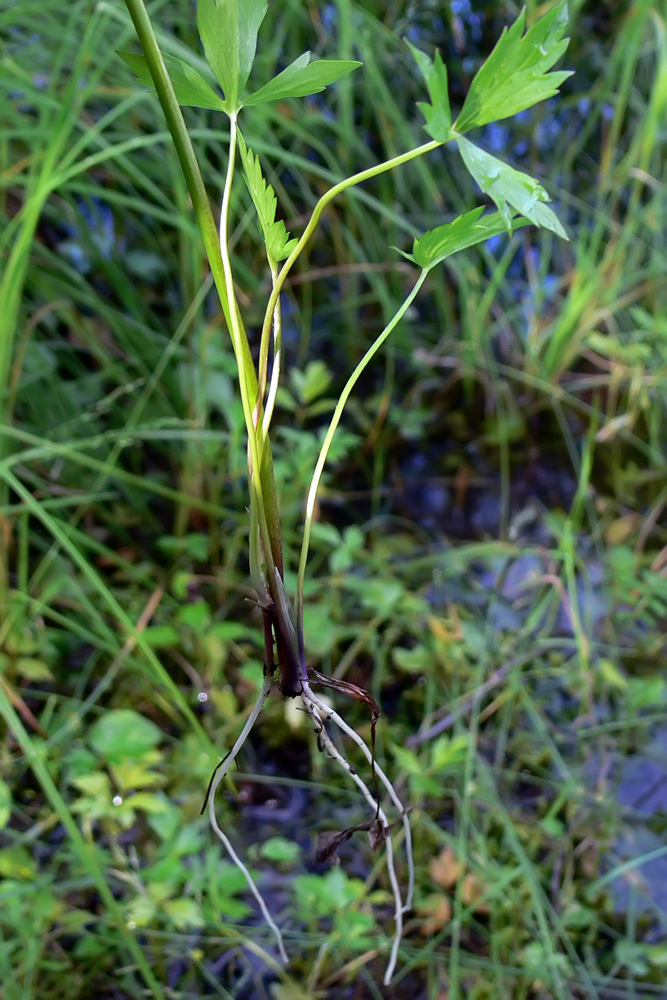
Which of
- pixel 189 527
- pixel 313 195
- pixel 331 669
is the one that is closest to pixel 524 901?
pixel 331 669

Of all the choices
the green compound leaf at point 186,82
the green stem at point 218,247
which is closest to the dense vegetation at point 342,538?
the green stem at point 218,247

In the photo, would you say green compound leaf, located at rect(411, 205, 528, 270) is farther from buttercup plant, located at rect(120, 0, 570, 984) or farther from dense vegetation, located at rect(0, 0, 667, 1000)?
dense vegetation, located at rect(0, 0, 667, 1000)

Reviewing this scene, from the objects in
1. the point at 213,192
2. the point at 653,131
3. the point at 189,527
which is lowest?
the point at 189,527

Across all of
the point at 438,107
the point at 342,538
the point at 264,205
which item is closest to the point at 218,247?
the point at 264,205

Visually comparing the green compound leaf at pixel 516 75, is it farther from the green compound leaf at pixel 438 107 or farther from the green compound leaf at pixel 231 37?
the green compound leaf at pixel 231 37

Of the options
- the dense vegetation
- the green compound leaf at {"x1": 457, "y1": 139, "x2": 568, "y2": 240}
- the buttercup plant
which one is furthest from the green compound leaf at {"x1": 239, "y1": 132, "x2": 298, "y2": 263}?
the dense vegetation

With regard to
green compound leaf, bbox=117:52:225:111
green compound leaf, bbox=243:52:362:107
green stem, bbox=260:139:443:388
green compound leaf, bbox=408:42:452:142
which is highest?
green compound leaf, bbox=117:52:225:111

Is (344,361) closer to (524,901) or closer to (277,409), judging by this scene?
(277,409)
